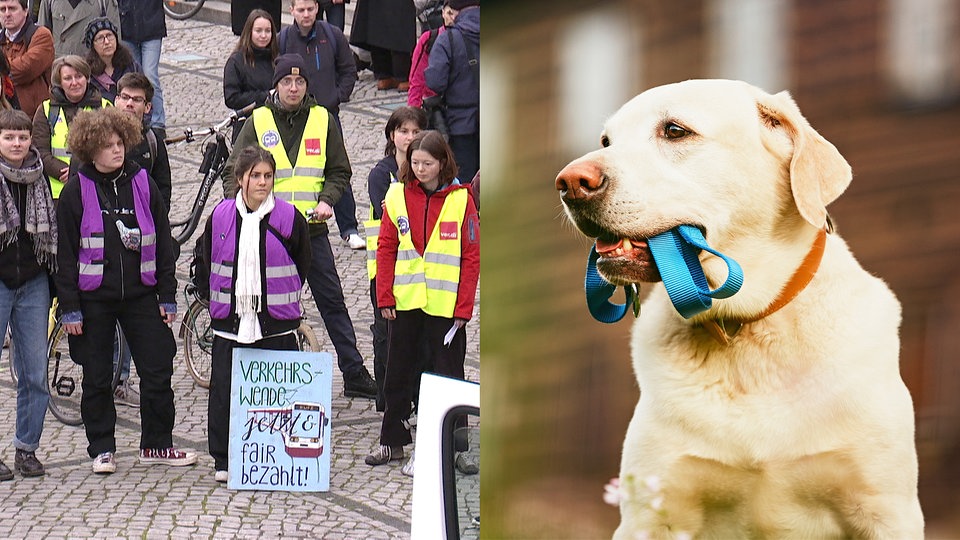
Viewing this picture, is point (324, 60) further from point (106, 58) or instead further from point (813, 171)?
point (813, 171)

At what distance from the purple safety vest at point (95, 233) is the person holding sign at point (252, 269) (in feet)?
1.01

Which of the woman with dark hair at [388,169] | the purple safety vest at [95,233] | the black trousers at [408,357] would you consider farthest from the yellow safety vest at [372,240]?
the purple safety vest at [95,233]

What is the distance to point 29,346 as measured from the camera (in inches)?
301

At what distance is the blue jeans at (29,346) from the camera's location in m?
7.59

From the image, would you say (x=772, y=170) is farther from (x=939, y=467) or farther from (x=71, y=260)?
(x=71, y=260)

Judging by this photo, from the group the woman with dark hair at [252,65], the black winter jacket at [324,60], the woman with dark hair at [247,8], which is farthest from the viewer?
the woman with dark hair at [247,8]

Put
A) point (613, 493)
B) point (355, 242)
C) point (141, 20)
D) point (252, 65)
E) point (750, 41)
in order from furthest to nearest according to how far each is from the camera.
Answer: point (141, 20), point (355, 242), point (252, 65), point (613, 493), point (750, 41)

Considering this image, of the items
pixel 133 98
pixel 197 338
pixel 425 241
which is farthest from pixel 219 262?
pixel 133 98

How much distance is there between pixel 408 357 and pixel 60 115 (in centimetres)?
266

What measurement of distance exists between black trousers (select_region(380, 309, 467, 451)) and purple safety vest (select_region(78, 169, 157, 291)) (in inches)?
48.2

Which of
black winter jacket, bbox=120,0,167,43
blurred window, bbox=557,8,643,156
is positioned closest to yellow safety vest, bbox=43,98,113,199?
black winter jacket, bbox=120,0,167,43

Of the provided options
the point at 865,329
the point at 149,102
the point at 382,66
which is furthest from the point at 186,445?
the point at 382,66

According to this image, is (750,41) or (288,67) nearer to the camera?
(750,41)

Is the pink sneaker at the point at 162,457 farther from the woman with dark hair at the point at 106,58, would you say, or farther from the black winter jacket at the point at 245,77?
the black winter jacket at the point at 245,77
